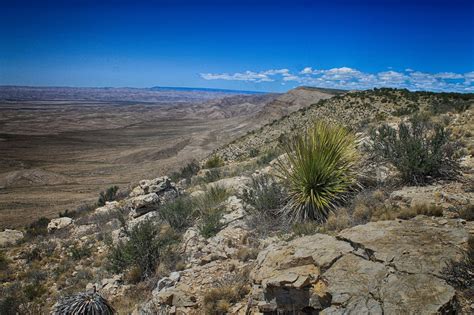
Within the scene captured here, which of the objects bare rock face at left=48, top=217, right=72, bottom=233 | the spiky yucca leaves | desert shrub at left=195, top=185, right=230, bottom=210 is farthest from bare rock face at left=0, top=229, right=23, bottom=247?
the spiky yucca leaves

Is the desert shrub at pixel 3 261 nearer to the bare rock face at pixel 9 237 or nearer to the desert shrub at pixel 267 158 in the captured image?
the bare rock face at pixel 9 237

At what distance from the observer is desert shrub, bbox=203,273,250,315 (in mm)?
4223

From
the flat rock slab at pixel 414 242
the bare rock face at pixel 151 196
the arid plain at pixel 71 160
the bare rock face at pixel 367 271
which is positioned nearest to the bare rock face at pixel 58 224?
the bare rock face at pixel 151 196

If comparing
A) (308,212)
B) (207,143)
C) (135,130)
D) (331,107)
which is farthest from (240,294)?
(135,130)

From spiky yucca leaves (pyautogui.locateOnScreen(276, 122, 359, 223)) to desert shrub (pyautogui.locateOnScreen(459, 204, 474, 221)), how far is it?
2.02 meters

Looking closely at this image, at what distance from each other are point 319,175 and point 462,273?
3.27 metres

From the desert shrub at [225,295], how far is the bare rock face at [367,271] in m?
0.33

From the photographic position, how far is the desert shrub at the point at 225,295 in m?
4.22

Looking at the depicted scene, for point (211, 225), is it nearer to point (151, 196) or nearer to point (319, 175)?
point (319, 175)

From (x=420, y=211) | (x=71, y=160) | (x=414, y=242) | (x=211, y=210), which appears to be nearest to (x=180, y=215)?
(x=211, y=210)

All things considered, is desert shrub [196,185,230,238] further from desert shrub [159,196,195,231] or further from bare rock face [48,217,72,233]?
bare rock face [48,217,72,233]

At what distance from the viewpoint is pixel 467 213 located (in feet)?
14.7

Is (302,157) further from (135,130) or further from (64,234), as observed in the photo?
(135,130)

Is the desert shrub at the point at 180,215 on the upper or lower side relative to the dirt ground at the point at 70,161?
upper
